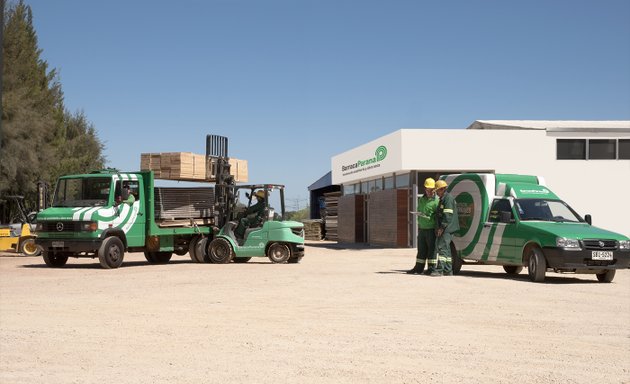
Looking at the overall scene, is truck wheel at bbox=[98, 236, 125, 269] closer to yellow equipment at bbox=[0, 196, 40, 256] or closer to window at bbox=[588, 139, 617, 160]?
yellow equipment at bbox=[0, 196, 40, 256]

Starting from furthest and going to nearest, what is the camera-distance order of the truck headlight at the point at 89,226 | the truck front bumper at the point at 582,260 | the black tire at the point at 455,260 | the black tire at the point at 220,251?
the black tire at the point at 220,251
the truck headlight at the point at 89,226
the black tire at the point at 455,260
the truck front bumper at the point at 582,260

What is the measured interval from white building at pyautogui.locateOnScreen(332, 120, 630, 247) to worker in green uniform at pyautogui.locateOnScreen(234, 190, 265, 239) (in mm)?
12013

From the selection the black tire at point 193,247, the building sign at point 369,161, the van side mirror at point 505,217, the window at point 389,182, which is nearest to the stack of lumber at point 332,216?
the building sign at point 369,161

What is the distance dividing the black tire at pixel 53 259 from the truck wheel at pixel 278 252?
5547mm

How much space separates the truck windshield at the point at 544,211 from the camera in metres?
17.2

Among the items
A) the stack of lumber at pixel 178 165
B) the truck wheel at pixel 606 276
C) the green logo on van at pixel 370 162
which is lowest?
the truck wheel at pixel 606 276

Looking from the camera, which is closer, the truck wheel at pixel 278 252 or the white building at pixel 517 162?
the truck wheel at pixel 278 252

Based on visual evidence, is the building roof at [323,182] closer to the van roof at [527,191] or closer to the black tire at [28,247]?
the black tire at [28,247]

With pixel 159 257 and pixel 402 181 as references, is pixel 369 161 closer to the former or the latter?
pixel 402 181

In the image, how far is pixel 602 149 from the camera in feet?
117

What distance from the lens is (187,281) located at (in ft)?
54.6

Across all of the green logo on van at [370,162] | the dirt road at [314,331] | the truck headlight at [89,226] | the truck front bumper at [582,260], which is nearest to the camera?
the dirt road at [314,331]

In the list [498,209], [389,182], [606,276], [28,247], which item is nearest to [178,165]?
[28,247]

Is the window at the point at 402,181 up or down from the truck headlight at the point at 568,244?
up
